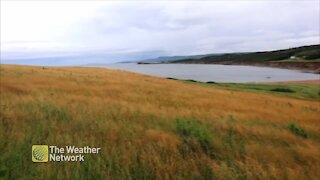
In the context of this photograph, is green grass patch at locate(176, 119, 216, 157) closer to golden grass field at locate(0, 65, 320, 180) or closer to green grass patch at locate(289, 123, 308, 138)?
golden grass field at locate(0, 65, 320, 180)

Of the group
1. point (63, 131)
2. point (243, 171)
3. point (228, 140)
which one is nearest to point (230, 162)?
point (243, 171)

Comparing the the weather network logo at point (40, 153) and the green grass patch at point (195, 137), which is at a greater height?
the the weather network logo at point (40, 153)

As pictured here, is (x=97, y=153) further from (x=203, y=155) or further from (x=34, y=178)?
(x=203, y=155)

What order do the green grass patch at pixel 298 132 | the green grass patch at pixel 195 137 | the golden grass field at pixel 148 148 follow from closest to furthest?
1. the golden grass field at pixel 148 148
2. the green grass patch at pixel 195 137
3. the green grass patch at pixel 298 132

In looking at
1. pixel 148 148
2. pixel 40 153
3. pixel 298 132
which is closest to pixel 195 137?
pixel 148 148

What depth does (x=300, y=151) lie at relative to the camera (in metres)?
7.56

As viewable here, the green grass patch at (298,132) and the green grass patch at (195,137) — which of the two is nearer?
the green grass patch at (195,137)

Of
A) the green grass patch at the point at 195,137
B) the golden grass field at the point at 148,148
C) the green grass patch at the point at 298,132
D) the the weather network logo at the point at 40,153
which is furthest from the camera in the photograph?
the green grass patch at the point at 298,132

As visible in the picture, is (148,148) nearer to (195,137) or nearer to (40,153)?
(195,137)

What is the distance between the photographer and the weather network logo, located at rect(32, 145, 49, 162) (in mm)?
6102

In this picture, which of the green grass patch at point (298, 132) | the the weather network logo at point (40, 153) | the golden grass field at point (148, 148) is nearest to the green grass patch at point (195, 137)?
the golden grass field at point (148, 148)

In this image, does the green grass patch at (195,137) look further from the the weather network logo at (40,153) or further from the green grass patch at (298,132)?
the green grass patch at (298,132)

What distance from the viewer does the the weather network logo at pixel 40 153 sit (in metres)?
6.10

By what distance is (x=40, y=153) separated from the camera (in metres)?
6.24
